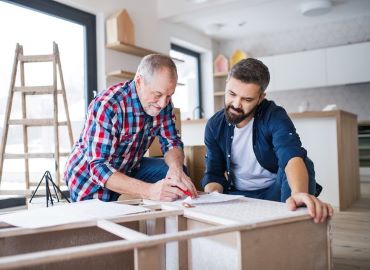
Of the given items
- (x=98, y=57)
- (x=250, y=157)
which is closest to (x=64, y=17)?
(x=98, y=57)

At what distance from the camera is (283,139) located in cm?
141

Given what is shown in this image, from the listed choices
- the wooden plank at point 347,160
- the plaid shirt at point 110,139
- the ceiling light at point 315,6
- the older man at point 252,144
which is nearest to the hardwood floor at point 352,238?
the wooden plank at point 347,160

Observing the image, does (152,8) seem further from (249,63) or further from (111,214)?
(111,214)

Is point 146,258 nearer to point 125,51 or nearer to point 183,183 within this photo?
point 183,183

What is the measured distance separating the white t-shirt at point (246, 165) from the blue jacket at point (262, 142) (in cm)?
2

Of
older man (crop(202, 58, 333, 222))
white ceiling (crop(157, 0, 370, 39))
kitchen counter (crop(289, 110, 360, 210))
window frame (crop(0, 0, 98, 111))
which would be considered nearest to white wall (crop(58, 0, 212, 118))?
window frame (crop(0, 0, 98, 111))

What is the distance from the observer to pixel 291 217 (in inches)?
37.2

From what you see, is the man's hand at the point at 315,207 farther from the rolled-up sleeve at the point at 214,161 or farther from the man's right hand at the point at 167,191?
the rolled-up sleeve at the point at 214,161

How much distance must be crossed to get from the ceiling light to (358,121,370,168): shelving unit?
1597mm

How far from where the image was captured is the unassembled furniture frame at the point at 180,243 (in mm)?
731

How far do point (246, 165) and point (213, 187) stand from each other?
19 cm

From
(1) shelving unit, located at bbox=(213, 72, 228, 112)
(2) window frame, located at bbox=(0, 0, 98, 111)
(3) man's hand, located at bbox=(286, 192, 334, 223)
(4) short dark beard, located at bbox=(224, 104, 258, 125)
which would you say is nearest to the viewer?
(3) man's hand, located at bbox=(286, 192, 334, 223)

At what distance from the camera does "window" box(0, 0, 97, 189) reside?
10.7 ft

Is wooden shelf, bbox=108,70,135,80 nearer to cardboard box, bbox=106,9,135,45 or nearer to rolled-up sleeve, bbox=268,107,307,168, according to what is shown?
cardboard box, bbox=106,9,135,45
